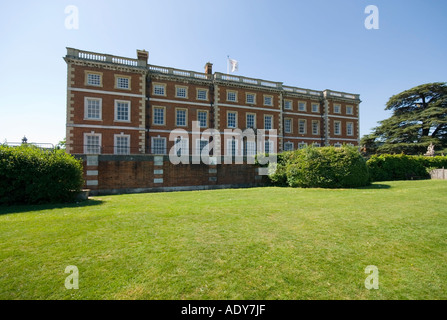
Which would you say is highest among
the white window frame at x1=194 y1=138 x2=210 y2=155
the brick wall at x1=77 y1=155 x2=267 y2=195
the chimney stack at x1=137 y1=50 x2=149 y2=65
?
the chimney stack at x1=137 y1=50 x2=149 y2=65

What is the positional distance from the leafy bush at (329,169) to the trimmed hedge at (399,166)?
12.4 feet

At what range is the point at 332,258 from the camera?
152 inches

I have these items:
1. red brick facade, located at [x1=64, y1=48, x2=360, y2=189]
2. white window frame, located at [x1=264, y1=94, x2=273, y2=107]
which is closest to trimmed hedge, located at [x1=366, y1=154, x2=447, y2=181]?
red brick facade, located at [x1=64, y1=48, x2=360, y2=189]

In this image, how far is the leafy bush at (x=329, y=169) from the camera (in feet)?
48.1

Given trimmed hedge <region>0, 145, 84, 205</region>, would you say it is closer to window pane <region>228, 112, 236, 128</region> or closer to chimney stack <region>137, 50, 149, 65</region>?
chimney stack <region>137, 50, 149, 65</region>

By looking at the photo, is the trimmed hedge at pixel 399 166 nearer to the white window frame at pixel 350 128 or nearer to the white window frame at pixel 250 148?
the white window frame at pixel 250 148

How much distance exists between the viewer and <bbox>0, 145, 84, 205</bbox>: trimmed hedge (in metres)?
9.35

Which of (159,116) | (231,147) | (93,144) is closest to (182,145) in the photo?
(159,116)

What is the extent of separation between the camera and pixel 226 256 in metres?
3.95

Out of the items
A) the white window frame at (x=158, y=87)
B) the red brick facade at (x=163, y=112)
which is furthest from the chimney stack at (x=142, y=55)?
the white window frame at (x=158, y=87)

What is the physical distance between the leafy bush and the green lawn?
815cm

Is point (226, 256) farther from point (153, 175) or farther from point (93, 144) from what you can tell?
point (93, 144)
